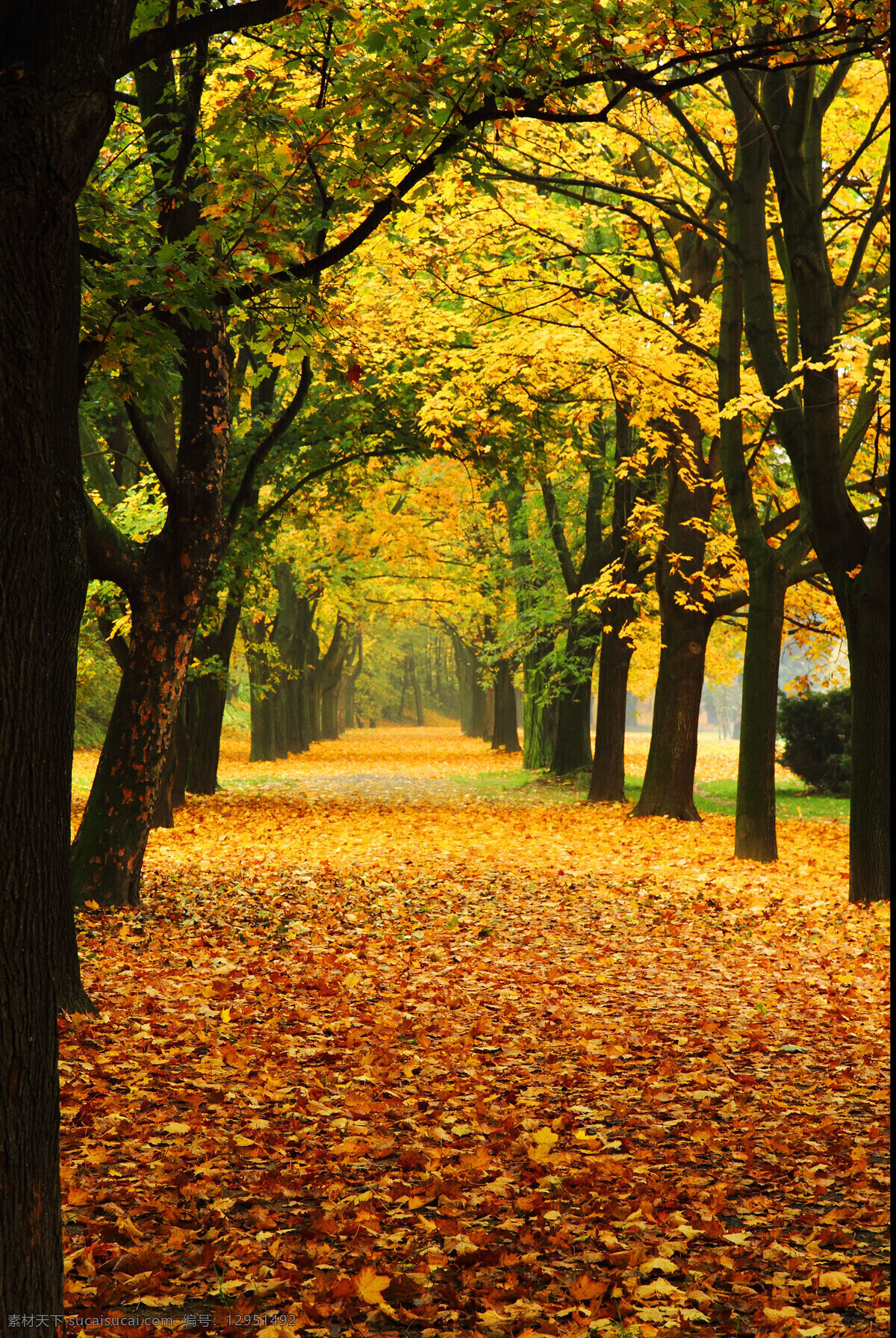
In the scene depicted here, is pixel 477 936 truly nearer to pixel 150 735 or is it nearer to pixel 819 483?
pixel 150 735

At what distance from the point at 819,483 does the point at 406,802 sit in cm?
1158

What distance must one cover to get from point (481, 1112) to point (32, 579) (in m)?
3.38

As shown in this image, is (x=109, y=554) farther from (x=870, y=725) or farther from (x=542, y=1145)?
(x=870, y=725)

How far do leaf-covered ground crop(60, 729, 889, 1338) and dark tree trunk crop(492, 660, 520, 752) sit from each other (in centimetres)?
2433

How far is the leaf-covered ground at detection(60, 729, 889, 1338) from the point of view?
134 inches

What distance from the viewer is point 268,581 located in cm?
2138

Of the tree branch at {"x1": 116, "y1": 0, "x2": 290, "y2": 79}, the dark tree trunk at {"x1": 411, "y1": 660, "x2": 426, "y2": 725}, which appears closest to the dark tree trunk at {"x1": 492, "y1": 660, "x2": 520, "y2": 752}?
the tree branch at {"x1": 116, "y1": 0, "x2": 290, "y2": 79}

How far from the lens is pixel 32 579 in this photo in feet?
9.70

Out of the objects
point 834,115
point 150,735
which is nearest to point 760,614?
point 834,115

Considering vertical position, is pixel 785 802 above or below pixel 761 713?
below

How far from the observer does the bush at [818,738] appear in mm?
23922

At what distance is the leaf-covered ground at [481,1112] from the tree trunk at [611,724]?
8.38 metres

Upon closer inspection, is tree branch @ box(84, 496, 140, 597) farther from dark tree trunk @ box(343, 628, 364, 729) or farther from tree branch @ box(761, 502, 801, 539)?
dark tree trunk @ box(343, 628, 364, 729)

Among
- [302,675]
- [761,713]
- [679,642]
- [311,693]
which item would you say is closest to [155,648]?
[761,713]
